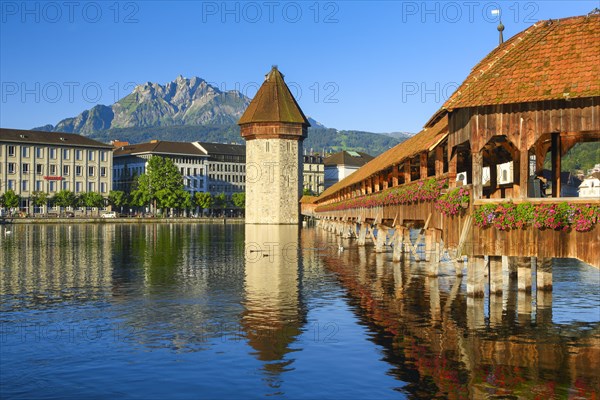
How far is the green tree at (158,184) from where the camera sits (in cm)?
15362

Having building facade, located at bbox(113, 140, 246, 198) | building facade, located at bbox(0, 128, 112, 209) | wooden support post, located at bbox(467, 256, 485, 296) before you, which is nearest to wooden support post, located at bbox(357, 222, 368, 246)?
wooden support post, located at bbox(467, 256, 485, 296)

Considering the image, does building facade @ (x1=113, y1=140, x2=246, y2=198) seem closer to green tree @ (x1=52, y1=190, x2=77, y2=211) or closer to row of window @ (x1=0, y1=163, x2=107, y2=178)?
row of window @ (x1=0, y1=163, x2=107, y2=178)

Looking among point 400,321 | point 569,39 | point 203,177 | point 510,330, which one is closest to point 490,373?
point 510,330

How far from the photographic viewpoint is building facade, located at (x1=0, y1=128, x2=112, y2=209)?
148 meters

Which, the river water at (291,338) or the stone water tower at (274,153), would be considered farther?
the stone water tower at (274,153)

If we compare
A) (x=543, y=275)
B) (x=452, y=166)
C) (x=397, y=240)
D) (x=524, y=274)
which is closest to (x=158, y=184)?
(x=397, y=240)

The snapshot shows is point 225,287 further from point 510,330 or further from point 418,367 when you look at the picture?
point 418,367

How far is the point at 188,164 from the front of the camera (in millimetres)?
187625

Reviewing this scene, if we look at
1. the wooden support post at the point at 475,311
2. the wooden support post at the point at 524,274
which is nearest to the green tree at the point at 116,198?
the wooden support post at the point at 524,274

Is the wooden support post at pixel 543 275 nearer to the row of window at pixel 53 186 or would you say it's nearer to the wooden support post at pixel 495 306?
the wooden support post at pixel 495 306

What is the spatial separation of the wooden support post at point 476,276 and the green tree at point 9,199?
12949cm

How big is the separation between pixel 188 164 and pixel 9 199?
171 feet

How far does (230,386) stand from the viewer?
1614cm

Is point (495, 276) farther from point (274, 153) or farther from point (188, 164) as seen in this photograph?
point (188, 164)
